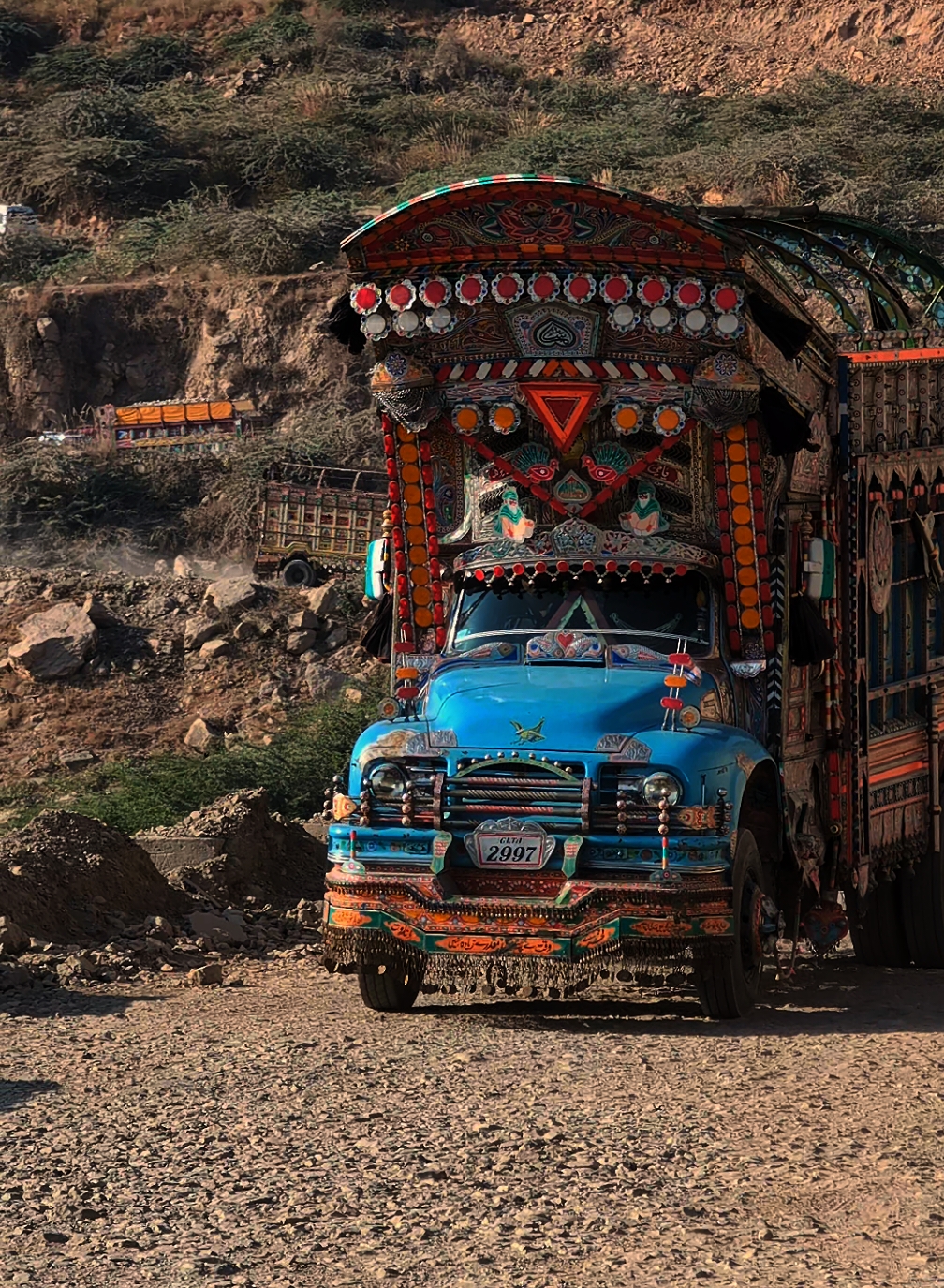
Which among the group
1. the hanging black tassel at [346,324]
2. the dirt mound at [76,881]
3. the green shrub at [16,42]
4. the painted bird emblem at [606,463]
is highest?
the green shrub at [16,42]

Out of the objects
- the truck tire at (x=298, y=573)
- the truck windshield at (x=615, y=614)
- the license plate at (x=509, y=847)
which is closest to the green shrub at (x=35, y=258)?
the truck tire at (x=298, y=573)

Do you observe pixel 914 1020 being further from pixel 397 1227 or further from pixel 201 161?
pixel 201 161

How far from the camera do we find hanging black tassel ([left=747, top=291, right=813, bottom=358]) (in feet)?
35.9

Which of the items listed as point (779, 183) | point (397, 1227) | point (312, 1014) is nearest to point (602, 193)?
point (312, 1014)

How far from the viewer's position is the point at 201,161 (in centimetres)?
5047

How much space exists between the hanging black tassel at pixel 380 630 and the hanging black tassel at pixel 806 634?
234 centimetres

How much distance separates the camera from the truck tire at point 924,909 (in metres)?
13.4

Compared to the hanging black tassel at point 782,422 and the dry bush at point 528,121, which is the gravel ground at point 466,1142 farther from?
the dry bush at point 528,121

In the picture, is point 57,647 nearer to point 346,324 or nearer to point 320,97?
point 346,324

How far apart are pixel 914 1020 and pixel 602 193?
4.46 m

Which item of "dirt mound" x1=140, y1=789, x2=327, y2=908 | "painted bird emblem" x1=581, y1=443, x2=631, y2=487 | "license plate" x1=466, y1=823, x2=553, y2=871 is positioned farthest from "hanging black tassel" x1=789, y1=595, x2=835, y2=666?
"dirt mound" x1=140, y1=789, x2=327, y2=908

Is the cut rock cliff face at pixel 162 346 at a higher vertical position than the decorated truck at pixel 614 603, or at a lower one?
higher

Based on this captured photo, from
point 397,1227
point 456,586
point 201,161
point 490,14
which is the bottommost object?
point 397,1227

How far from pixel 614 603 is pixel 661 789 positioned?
5.80 feet
